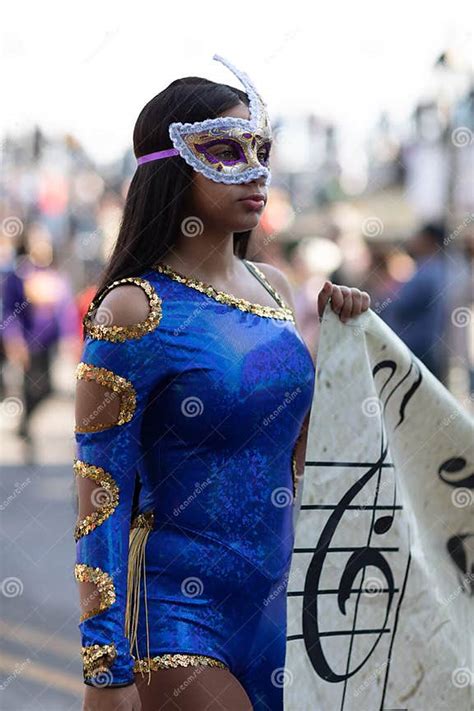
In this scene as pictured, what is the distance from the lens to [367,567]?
3105mm

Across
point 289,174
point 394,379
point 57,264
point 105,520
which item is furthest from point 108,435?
point 289,174

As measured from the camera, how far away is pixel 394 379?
10.8ft

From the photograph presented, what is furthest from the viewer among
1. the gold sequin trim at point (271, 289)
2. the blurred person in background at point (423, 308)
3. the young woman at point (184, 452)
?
the blurred person in background at point (423, 308)

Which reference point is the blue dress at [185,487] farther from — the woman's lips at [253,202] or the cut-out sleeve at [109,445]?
the woman's lips at [253,202]

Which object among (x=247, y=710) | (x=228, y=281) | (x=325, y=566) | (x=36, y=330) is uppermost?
(x=228, y=281)

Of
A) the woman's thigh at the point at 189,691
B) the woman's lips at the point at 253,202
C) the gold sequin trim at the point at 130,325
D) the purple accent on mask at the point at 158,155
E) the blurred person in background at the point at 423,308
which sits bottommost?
the blurred person in background at the point at 423,308

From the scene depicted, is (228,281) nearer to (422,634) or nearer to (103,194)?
(422,634)

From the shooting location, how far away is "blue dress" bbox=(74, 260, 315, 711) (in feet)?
9.55

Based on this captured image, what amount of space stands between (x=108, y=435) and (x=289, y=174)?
78.3 ft

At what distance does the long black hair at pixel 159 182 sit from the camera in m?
3.09

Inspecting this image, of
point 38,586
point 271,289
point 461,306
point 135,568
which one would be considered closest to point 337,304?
point 271,289

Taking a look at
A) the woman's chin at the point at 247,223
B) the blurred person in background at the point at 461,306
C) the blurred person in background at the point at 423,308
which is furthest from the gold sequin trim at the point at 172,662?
the blurred person in background at the point at 461,306

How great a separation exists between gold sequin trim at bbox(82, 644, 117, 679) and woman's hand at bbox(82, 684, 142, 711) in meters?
0.04

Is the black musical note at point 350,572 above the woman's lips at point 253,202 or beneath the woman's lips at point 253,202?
beneath
